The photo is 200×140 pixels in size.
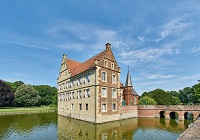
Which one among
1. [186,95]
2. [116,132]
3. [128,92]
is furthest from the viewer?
[186,95]

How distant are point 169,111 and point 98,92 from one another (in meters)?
17.3

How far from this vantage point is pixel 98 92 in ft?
82.6

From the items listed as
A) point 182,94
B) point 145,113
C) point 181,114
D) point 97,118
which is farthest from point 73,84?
point 182,94

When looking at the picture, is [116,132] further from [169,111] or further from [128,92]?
[169,111]

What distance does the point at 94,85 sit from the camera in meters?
25.6

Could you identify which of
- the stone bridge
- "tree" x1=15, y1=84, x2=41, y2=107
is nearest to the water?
the stone bridge

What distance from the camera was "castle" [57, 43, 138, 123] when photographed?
1003 inches

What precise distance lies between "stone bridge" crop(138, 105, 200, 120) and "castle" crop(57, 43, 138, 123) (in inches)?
81.4

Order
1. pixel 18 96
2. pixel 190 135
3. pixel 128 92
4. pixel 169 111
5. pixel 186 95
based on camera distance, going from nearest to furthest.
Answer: pixel 190 135, pixel 169 111, pixel 128 92, pixel 18 96, pixel 186 95

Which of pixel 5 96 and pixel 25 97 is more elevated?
pixel 5 96

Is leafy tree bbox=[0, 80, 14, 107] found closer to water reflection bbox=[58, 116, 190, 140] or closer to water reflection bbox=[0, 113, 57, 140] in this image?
water reflection bbox=[0, 113, 57, 140]

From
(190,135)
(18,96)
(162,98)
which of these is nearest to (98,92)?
(190,135)

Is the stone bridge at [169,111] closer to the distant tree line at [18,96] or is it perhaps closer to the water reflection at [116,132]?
the water reflection at [116,132]

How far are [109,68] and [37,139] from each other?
1639cm
